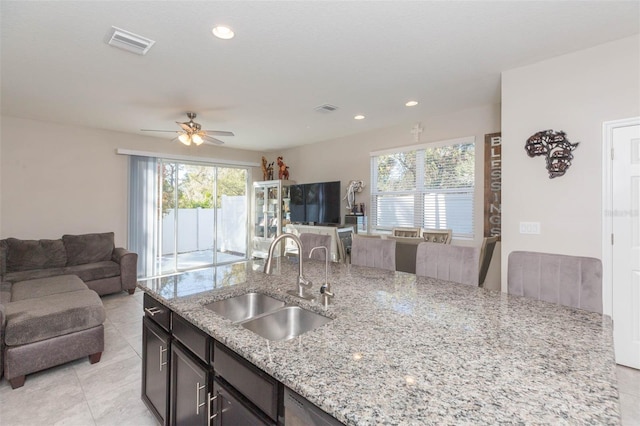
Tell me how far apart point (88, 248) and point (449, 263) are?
200 inches

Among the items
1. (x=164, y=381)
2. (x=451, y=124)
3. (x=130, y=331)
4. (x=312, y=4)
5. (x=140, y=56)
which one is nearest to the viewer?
(x=164, y=381)

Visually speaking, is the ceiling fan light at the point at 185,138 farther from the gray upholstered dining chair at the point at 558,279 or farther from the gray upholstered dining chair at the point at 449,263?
the gray upholstered dining chair at the point at 558,279

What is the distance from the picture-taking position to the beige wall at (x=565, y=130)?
2.52 metres

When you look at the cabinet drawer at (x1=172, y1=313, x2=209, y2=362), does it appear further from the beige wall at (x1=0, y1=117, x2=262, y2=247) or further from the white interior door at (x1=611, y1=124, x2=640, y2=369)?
the beige wall at (x1=0, y1=117, x2=262, y2=247)

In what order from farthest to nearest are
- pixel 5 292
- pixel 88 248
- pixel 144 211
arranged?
pixel 144 211, pixel 88 248, pixel 5 292

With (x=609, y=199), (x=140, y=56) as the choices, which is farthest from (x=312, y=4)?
(x=609, y=199)

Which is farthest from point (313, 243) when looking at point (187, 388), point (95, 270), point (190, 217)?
point (190, 217)

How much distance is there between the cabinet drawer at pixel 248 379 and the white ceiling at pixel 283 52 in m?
2.08

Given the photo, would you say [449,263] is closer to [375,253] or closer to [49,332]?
[375,253]

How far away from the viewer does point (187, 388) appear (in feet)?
4.79

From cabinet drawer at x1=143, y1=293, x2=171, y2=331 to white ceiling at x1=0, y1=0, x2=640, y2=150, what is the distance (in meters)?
1.90

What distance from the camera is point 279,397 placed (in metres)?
0.98

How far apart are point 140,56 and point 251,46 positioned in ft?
3.37

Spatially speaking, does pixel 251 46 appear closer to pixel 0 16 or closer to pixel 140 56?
pixel 140 56
